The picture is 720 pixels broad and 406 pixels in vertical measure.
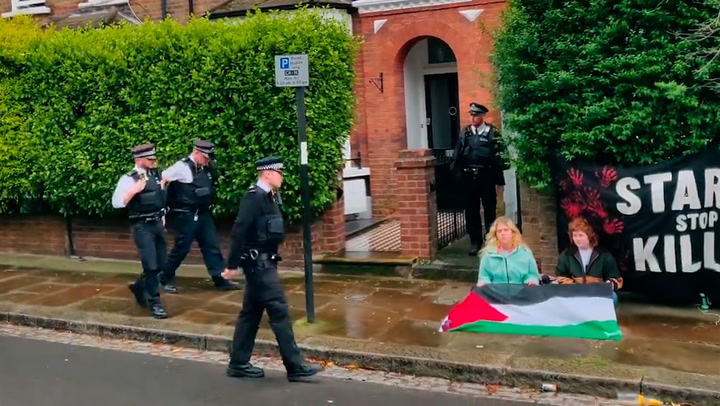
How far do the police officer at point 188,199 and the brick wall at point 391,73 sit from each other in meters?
4.95

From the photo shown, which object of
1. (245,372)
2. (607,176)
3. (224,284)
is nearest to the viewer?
(245,372)

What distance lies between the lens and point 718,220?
7.52 m

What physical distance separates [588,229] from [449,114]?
763cm

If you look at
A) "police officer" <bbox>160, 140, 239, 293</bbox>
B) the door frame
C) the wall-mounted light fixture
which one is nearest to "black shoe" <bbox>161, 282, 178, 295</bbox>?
"police officer" <bbox>160, 140, 239, 293</bbox>

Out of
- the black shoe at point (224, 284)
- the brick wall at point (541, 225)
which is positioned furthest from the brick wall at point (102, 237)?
the brick wall at point (541, 225)

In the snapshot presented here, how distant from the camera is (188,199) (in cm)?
919

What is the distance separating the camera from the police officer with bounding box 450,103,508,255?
31.6ft

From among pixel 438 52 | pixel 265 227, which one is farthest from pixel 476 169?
pixel 438 52

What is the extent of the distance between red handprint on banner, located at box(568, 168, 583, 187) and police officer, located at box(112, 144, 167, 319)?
4248mm

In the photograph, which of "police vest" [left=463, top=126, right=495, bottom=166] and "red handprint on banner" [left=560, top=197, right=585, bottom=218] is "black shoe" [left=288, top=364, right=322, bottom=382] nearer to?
"red handprint on banner" [left=560, top=197, right=585, bottom=218]

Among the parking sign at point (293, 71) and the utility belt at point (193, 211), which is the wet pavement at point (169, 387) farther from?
the parking sign at point (293, 71)

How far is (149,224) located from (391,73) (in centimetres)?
666

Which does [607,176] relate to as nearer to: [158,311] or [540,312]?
[540,312]

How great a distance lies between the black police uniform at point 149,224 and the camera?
8.43 metres
